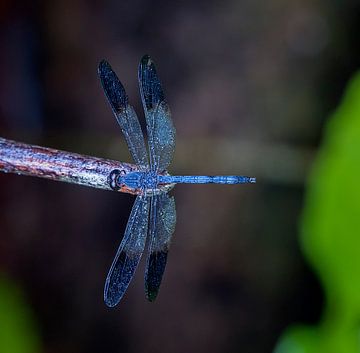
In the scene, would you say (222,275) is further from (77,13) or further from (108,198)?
(77,13)

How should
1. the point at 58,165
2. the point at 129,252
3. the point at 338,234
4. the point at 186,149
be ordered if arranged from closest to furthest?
the point at 58,165, the point at 129,252, the point at 338,234, the point at 186,149

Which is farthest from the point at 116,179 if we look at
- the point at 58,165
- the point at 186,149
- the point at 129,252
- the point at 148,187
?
the point at 186,149

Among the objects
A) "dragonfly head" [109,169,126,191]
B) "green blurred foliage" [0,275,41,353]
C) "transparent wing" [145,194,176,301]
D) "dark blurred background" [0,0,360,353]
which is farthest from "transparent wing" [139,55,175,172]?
"green blurred foliage" [0,275,41,353]

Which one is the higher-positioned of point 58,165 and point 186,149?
point 186,149

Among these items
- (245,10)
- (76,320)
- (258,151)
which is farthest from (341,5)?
(76,320)

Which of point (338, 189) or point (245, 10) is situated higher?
point (245, 10)

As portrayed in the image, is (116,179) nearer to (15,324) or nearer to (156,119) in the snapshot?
(156,119)
